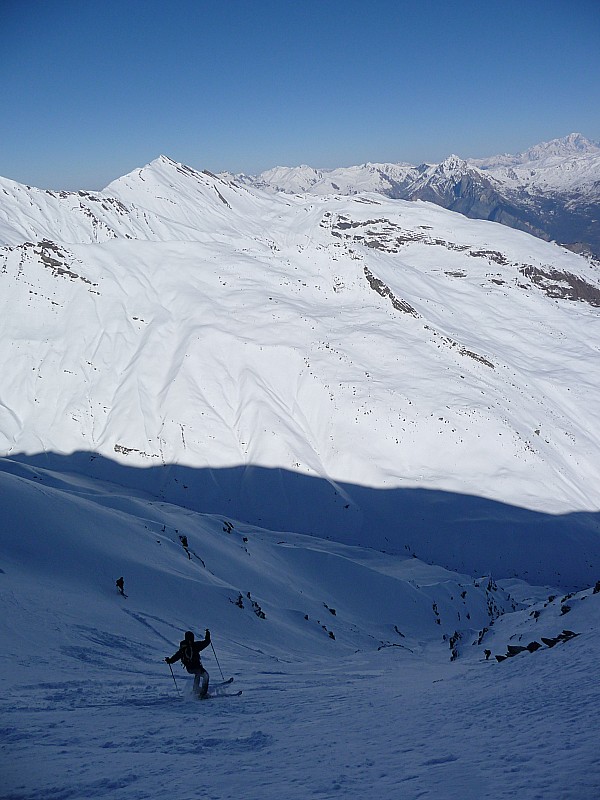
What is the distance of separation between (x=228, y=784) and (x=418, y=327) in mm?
70004

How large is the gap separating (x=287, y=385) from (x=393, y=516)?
64.3ft

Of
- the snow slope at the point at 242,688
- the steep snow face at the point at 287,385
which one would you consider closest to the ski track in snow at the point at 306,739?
the snow slope at the point at 242,688

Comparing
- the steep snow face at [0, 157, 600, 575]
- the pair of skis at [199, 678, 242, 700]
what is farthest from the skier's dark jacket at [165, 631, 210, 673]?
the steep snow face at [0, 157, 600, 575]

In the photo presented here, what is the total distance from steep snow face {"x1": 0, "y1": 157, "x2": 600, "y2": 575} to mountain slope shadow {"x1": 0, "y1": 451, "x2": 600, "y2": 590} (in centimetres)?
24

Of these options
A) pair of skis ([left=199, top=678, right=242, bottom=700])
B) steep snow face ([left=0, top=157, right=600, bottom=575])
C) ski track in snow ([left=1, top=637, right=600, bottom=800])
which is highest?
steep snow face ([left=0, top=157, right=600, bottom=575])

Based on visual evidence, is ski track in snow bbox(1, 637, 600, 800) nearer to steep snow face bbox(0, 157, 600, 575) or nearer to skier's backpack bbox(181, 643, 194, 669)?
skier's backpack bbox(181, 643, 194, 669)

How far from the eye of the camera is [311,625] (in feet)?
74.1

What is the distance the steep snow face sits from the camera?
51938 mm

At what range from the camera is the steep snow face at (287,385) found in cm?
5194

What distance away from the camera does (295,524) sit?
1902 inches

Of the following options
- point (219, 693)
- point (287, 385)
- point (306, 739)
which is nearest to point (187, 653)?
point (219, 693)

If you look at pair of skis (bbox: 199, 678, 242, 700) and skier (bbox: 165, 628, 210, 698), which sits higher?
skier (bbox: 165, 628, 210, 698)

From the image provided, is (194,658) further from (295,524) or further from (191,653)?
(295,524)

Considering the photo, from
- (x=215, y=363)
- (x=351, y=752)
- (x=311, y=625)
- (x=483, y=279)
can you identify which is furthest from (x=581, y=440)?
(x=483, y=279)
